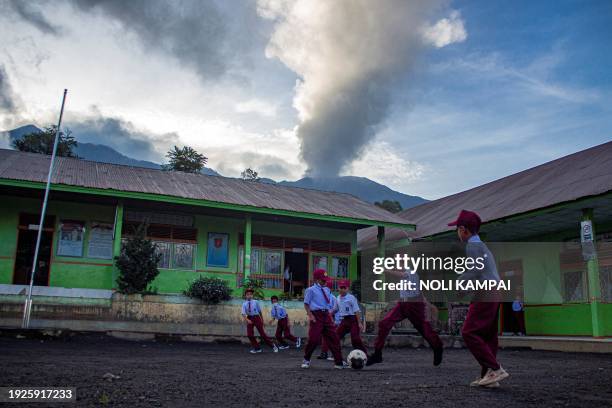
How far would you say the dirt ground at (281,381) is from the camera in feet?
18.0

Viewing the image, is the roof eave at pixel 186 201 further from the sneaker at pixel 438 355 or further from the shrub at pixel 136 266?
the sneaker at pixel 438 355

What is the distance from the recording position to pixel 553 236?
59.6ft

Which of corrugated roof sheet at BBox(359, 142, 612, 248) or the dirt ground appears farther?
corrugated roof sheet at BBox(359, 142, 612, 248)

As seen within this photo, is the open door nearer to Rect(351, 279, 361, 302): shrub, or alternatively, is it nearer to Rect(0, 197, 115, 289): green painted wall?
Rect(0, 197, 115, 289): green painted wall

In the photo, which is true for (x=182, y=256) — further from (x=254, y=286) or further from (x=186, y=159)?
(x=186, y=159)

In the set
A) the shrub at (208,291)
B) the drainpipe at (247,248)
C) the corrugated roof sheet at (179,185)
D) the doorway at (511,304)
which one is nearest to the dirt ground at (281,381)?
the shrub at (208,291)

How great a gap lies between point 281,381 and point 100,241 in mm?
12992

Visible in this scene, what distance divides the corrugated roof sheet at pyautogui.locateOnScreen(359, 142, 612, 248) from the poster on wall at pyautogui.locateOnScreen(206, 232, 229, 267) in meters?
5.97

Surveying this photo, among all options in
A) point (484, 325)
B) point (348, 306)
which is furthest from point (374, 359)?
point (484, 325)

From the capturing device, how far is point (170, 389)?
616 centimetres

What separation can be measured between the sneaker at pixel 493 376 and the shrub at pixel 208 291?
11252 mm

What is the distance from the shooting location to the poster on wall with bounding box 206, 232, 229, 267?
20.2m

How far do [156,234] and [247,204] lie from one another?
3.57 metres

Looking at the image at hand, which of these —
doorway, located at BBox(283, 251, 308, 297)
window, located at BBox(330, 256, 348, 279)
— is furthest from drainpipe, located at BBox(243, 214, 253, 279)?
window, located at BBox(330, 256, 348, 279)
